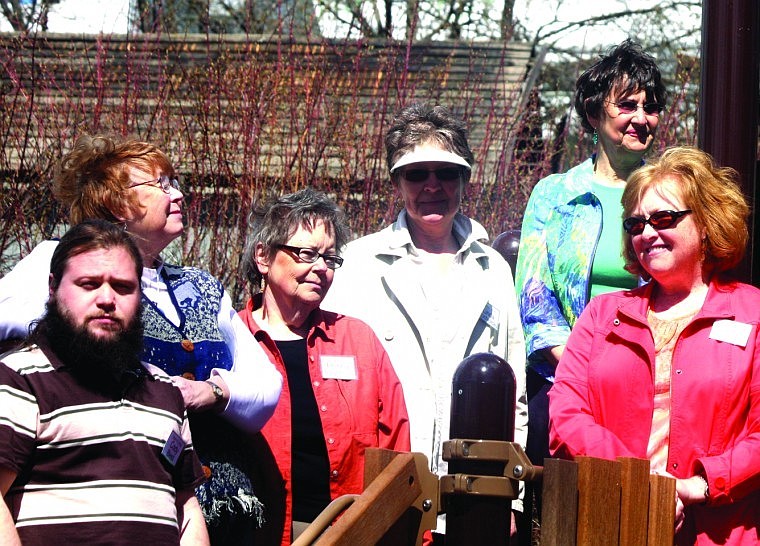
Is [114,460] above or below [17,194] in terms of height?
below

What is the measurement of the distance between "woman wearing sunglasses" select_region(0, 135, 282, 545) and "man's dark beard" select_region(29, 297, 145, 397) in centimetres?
33

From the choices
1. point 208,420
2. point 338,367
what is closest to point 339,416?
point 338,367

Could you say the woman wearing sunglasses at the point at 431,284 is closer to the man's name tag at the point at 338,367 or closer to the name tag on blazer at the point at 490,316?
the name tag on blazer at the point at 490,316

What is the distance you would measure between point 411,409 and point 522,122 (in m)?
6.25

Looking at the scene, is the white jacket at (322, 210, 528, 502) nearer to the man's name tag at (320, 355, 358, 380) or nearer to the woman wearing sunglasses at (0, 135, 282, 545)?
the man's name tag at (320, 355, 358, 380)

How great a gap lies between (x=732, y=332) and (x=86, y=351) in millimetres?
1901

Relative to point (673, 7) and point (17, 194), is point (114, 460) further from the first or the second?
point (673, 7)

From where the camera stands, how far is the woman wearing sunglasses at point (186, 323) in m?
3.63

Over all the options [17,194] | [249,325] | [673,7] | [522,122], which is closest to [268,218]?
[249,325]

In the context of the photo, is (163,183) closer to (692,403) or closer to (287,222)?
(287,222)

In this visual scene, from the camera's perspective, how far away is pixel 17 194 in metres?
7.57

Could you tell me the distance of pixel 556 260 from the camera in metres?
4.50

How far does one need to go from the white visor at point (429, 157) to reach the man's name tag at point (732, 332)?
55.2 inches

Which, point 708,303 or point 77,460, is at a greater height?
point 708,303
